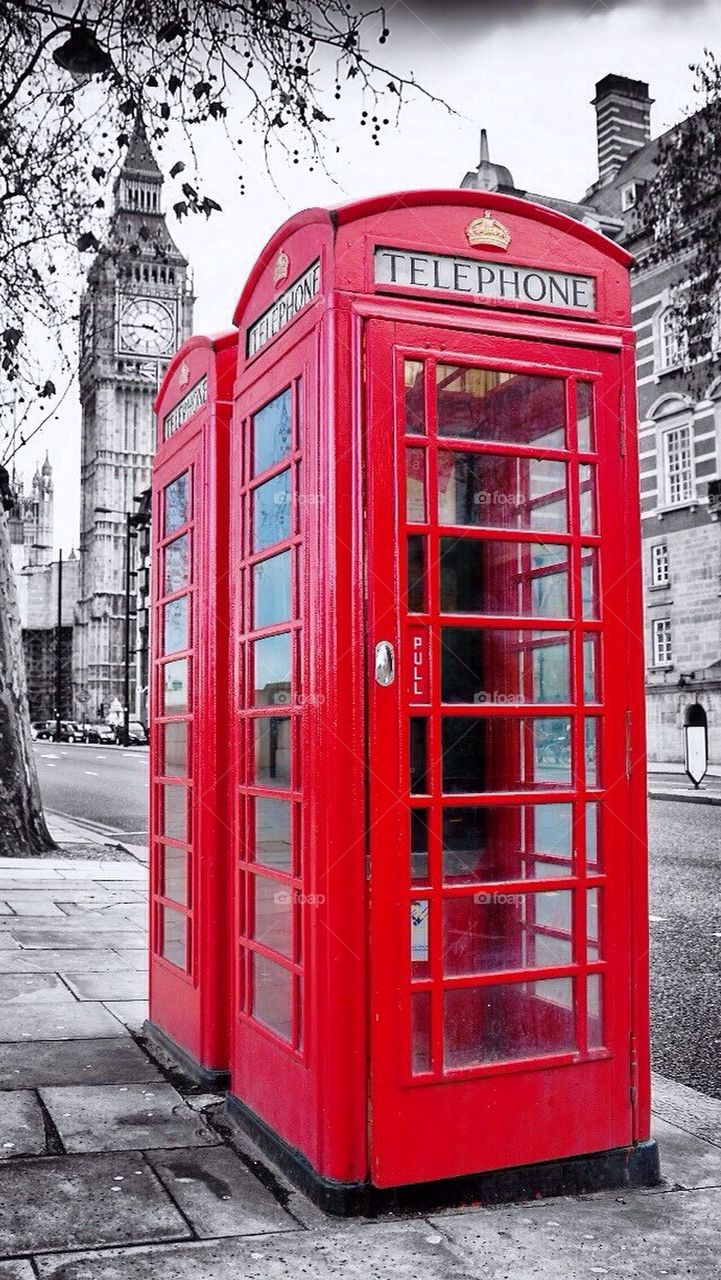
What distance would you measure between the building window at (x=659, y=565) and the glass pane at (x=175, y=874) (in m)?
27.4

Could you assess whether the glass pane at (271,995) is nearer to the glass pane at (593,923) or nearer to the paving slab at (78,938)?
the glass pane at (593,923)

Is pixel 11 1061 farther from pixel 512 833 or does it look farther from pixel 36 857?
pixel 36 857

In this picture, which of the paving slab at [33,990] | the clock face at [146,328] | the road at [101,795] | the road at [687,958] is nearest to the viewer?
the road at [687,958]

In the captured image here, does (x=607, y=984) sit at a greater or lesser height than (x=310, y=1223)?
greater

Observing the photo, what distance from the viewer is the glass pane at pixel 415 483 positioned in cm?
336

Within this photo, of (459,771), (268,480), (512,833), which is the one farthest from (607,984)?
(268,480)

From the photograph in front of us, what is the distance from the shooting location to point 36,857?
38.2 ft

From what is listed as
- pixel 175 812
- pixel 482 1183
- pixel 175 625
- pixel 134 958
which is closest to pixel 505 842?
pixel 482 1183

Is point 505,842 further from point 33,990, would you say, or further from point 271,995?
point 33,990

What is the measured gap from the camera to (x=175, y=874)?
483 cm

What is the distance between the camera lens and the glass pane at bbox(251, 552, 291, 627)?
12.1 feet

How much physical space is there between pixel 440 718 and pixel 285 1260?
4.76ft

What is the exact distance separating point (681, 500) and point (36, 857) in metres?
23.1

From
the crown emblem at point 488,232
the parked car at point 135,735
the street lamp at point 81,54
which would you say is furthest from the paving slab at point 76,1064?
the parked car at point 135,735
